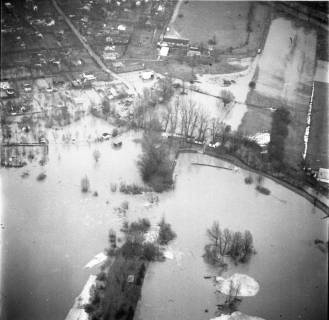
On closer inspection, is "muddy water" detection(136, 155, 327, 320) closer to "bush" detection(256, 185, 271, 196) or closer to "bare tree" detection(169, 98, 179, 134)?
"bush" detection(256, 185, 271, 196)

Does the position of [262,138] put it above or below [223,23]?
below

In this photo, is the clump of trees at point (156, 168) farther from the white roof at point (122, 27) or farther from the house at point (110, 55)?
the white roof at point (122, 27)

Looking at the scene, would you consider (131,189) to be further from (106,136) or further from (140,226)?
(106,136)

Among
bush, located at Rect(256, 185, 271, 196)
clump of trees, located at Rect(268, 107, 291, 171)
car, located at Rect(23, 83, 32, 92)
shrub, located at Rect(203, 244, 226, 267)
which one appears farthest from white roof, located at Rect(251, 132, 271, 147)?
car, located at Rect(23, 83, 32, 92)

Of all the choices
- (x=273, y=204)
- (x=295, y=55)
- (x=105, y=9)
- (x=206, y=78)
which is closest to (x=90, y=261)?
(x=273, y=204)

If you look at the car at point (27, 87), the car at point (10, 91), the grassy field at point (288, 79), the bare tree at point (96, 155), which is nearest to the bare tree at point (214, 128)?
the grassy field at point (288, 79)

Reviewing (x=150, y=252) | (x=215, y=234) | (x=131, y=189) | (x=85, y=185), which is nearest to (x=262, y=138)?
(x=215, y=234)

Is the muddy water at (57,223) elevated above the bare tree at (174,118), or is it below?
below
